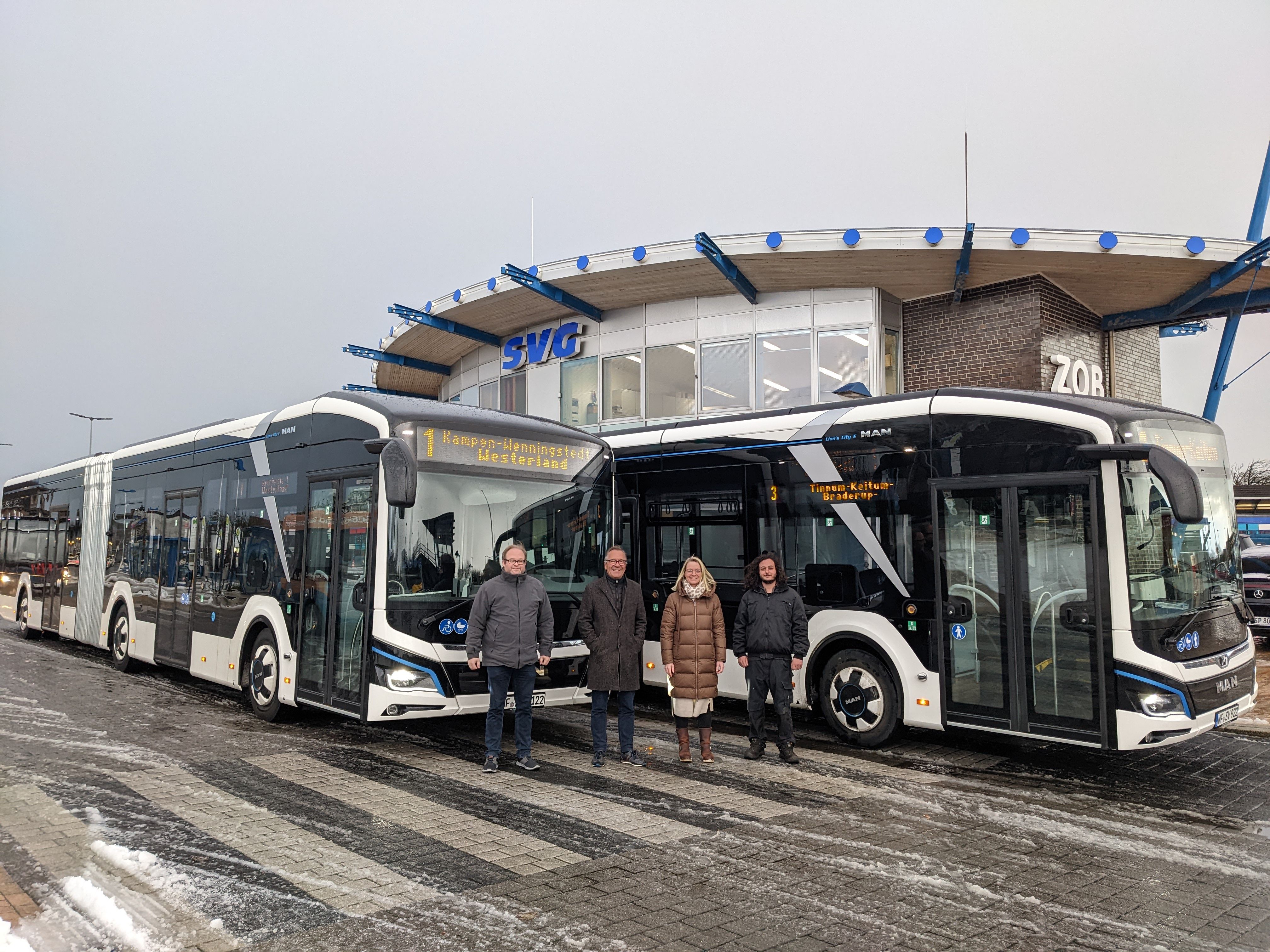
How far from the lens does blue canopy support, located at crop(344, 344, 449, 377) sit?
78.9ft

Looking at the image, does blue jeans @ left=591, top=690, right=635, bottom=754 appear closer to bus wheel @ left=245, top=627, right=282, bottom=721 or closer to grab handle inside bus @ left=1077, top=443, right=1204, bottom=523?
bus wheel @ left=245, top=627, right=282, bottom=721

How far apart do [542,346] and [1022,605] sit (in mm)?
15447

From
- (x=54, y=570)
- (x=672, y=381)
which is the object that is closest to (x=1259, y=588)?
(x=672, y=381)

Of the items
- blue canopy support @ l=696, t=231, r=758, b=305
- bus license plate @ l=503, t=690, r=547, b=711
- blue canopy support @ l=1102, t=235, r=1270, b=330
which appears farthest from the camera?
blue canopy support @ l=696, t=231, r=758, b=305

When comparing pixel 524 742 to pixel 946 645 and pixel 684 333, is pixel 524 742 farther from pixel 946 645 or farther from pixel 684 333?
pixel 684 333

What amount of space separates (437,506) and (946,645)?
4433 mm

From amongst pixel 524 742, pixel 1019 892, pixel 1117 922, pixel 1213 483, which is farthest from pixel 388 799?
pixel 1213 483

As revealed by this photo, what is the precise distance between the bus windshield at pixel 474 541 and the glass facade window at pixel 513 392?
13496 mm

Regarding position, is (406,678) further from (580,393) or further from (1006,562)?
(580,393)

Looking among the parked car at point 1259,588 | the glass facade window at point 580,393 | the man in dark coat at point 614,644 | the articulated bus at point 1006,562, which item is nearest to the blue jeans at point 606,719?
the man in dark coat at point 614,644

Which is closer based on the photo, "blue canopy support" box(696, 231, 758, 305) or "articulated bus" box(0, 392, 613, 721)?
"articulated bus" box(0, 392, 613, 721)

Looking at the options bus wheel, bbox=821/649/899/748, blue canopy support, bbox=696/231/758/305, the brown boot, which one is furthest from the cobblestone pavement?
blue canopy support, bbox=696/231/758/305

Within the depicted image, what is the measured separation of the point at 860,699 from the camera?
834 cm

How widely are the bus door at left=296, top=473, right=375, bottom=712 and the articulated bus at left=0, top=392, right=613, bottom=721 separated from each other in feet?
0.06
